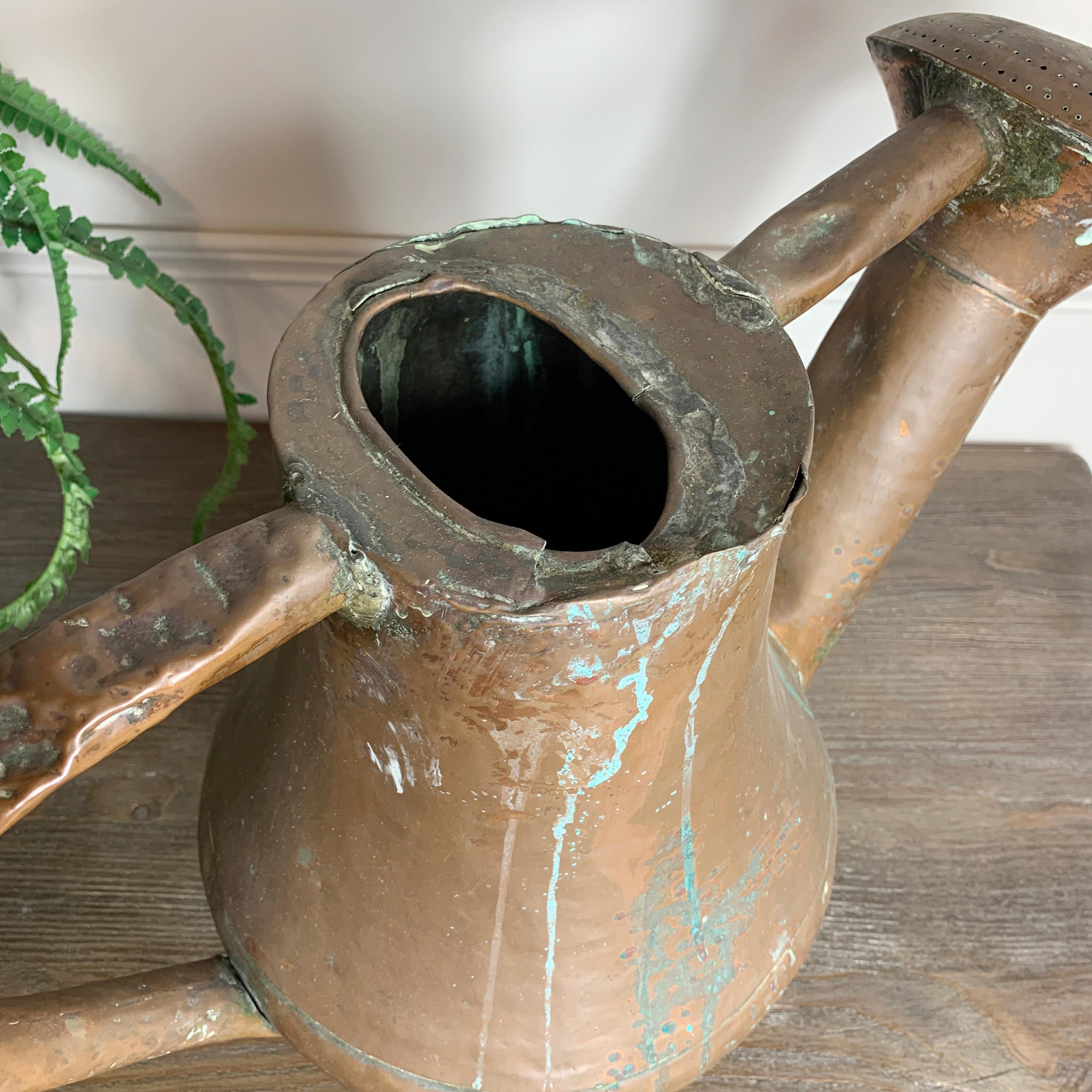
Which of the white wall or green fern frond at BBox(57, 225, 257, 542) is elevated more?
the white wall

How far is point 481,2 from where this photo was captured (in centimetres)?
75

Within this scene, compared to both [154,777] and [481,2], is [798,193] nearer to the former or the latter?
[481,2]

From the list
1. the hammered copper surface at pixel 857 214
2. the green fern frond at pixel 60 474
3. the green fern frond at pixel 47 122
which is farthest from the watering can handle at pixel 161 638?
the green fern frond at pixel 47 122

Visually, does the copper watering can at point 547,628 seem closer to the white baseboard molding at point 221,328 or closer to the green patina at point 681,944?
the green patina at point 681,944

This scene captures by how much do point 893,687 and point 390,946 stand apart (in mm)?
525

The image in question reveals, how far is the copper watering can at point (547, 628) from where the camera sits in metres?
0.34

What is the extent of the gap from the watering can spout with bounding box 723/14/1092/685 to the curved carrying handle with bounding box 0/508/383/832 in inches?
9.9

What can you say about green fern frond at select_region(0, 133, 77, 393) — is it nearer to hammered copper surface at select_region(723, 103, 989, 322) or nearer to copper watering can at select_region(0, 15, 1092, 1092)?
copper watering can at select_region(0, 15, 1092, 1092)

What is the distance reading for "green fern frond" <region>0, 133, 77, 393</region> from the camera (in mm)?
638

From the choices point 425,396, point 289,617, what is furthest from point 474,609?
point 425,396

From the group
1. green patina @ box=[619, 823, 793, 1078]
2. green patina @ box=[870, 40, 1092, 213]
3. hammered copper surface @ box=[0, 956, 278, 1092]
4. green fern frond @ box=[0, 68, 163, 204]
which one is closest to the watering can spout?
green patina @ box=[870, 40, 1092, 213]

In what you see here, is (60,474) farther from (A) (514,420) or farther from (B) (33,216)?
(A) (514,420)

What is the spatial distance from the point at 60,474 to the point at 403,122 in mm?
376

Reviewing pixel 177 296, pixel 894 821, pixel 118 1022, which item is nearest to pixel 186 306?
pixel 177 296
